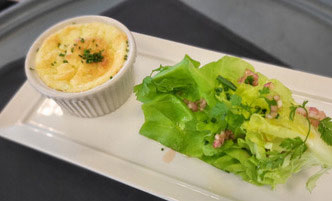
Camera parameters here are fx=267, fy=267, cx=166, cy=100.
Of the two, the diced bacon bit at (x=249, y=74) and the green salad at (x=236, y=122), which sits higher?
the diced bacon bit at (x=249, y=74)

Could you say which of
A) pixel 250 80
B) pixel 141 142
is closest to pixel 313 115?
pixel 250 80

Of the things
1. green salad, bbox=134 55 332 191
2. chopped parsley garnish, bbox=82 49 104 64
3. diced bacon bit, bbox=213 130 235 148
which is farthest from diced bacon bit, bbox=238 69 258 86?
chopped parsley garnish, bbox=82 49 104 64

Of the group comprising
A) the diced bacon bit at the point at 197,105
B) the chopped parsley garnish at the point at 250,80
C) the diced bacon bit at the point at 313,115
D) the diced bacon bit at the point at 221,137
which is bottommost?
the diced bacon bit at the point at 221,137

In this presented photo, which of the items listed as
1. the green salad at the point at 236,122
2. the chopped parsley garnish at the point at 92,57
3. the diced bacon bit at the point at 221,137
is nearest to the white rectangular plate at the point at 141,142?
the green salad at the point at 236,122

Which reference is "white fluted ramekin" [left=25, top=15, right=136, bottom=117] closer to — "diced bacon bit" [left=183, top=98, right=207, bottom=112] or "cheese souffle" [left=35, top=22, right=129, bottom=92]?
"cheese souffle" [left=35, top=22, right=129, bottom=92]

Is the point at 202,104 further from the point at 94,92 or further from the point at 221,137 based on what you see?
the point at 94,92

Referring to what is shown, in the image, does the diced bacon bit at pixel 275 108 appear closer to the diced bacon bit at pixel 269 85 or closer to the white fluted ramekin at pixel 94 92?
the diced bacon bit at pixel 269 85

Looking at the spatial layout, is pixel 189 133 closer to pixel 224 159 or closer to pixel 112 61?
pixel 224 159

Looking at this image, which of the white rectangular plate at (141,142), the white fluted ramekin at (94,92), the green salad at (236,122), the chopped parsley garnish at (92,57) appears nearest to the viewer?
the green salad at (236,122)
